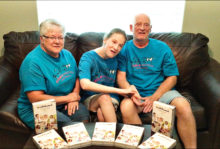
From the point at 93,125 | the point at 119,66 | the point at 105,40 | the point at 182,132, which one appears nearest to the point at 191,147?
the point at 182,132

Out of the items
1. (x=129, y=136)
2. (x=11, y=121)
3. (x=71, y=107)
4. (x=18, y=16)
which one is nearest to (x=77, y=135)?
(x=129, y=136)

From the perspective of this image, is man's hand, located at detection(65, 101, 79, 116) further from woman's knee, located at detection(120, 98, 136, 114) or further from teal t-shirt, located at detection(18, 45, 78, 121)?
woman's knee, located at detection(120, 98, 136, 114)

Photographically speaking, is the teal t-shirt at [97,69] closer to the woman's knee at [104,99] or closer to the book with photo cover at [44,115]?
the woman's knee at [104,99]

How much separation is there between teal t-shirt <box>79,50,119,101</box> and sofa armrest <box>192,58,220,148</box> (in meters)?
0.74

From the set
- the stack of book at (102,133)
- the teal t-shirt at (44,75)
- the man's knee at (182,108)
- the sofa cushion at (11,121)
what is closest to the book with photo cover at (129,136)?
the stack of book at (102,133)

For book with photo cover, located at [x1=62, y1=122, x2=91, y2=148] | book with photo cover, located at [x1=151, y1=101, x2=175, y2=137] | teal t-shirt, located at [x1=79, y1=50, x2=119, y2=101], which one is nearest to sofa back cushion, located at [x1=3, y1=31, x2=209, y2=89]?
teal t-shirt, located at [x1=79, y1=50, x2=119, y2=101]

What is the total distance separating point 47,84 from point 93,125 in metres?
0.47

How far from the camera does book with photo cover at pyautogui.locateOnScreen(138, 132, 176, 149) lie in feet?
3.87

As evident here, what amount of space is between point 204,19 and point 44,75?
6.17 ft

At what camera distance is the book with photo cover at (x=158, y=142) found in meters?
1.18

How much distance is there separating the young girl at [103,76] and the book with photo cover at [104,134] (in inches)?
8.2

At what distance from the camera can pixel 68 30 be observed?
2.62m

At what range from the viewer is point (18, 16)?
247cm

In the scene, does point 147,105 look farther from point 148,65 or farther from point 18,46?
point 18,46
